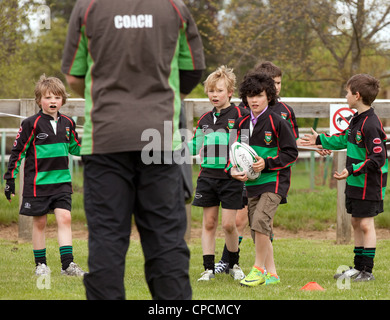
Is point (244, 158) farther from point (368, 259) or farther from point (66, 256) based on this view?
point (66, 256)

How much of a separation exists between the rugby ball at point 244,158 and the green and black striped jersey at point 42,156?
1559 mm

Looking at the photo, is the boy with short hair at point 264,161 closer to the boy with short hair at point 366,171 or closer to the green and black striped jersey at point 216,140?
the green and black striped jersey at point 216,140

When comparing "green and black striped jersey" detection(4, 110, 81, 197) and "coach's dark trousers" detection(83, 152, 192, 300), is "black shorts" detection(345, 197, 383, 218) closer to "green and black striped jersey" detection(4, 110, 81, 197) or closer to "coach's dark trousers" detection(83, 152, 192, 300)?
"green and black striped jersey" detection(4, 110, 81, 197)

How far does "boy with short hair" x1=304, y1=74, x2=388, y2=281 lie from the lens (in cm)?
607

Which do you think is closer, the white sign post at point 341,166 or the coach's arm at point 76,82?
the coach's arm at point 76,82

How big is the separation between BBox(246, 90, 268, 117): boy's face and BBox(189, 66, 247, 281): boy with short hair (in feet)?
1.86

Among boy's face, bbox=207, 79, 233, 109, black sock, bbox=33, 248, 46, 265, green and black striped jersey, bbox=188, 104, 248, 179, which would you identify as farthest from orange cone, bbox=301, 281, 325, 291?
black sock, bbox=33, 248, 46, 265

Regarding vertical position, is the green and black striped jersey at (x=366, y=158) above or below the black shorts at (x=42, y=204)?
above

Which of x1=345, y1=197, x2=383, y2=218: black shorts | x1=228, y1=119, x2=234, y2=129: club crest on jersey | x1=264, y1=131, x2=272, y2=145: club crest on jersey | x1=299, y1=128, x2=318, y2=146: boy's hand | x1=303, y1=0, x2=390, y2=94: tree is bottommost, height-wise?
x1=345, y1=197, x2=383, y2=218: black shorts

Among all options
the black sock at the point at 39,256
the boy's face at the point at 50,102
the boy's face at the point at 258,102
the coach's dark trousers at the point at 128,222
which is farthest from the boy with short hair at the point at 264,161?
the coach's dark trousers at the point at 128,222

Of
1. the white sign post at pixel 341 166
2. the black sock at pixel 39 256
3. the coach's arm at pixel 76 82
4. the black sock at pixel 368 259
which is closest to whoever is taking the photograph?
the coach's arm at pixel 76 82

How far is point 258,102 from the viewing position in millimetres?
5848

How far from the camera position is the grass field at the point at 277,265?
17.2ft
